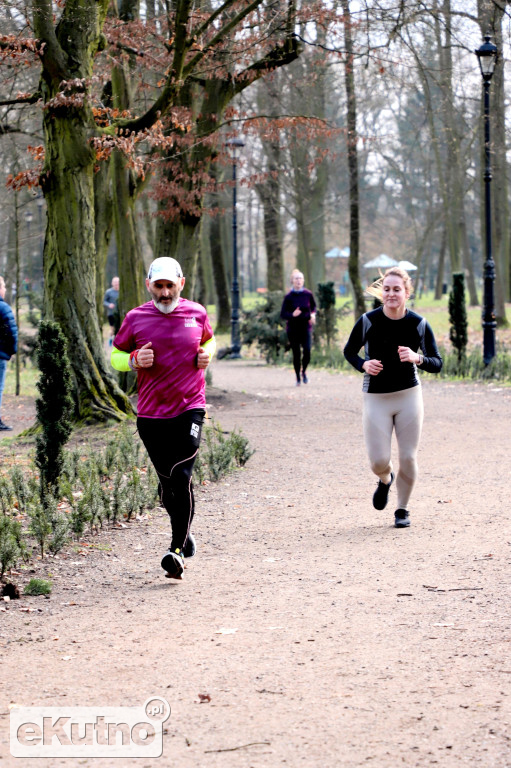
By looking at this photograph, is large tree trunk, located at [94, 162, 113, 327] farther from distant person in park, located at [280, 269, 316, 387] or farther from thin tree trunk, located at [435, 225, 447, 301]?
thin tree trunk, located at [435, 225, 447, 301]

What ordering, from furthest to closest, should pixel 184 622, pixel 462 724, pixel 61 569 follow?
1. pixel 61 569
2. pixel 184 622
3. pixel 462 724

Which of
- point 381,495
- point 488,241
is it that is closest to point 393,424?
point 381,495

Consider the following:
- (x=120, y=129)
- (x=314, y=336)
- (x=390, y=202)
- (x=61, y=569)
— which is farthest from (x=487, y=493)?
(x=390, y=202)

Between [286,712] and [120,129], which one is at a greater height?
[120,129]

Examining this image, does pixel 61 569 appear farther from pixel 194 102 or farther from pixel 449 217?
pixel 449 217

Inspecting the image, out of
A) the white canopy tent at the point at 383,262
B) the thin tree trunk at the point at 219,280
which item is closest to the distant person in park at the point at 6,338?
the thin tree trunk at the point at 219,280

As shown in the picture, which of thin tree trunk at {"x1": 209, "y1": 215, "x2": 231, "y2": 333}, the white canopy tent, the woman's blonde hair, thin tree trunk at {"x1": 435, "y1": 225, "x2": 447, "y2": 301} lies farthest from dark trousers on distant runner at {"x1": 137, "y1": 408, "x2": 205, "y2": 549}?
the white canopy tent

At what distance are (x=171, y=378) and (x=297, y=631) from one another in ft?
5.83

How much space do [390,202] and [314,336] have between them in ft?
142

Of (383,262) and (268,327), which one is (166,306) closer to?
(268,327)

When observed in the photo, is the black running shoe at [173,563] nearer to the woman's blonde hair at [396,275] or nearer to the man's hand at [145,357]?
the man's hand at [145,357]

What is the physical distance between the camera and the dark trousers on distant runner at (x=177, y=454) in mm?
6363

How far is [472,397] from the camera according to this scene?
675 inches

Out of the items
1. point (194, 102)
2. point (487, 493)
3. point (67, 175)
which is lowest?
point (487, 493)
